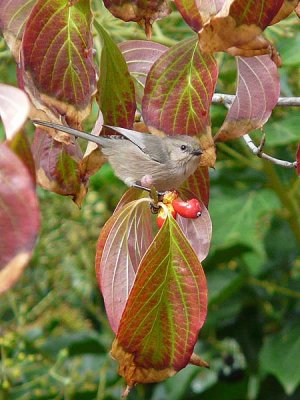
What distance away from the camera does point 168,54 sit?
112 cm

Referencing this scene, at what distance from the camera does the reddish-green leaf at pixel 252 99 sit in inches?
44.9

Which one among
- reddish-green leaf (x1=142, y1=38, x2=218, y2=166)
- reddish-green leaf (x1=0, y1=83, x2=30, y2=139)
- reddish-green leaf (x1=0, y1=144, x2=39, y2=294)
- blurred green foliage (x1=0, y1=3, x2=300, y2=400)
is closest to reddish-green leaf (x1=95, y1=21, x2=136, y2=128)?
reddish-green leaf (x1=142, y1=38, x2=218, y2=166)

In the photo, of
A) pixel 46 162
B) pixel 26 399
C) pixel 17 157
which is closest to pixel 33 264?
pixel 26 399

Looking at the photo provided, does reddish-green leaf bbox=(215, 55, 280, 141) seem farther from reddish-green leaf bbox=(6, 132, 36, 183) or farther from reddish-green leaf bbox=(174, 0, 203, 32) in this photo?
reddish-green leaf bbox=(6, 132, 36, 183)

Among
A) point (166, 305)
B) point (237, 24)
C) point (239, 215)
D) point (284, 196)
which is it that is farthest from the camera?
point (239, 215)

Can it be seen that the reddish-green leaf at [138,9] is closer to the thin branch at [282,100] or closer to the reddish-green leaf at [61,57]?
the reddish-green leaf at [61,57]

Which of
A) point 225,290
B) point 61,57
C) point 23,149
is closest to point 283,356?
point 225,290

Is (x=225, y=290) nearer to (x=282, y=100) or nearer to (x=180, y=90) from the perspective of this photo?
(x=282, y=100)

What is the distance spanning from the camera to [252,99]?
1.15 m

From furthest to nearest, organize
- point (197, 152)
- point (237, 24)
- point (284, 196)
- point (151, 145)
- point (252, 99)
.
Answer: point (284, 196)
point (151, 145)
point (197, 152)
point (252, 99)
point (237, 24)

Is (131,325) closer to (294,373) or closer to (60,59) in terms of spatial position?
(60,59)

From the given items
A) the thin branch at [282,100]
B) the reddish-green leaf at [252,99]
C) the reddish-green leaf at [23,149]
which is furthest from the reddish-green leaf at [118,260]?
the reddish-green leaf at [23,149]

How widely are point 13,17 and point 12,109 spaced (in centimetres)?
44

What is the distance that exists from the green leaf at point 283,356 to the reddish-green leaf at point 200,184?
3.67 ft
